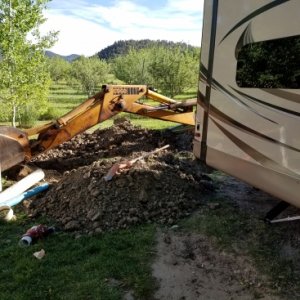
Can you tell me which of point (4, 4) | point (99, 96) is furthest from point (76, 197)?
point (4, 4)

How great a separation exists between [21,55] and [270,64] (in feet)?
37.5

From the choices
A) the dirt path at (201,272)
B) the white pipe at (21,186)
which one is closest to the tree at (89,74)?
the white pipe at (21,186)

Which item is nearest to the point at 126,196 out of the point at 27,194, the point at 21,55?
the point at 27,194

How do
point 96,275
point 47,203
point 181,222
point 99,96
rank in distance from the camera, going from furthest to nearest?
point 99,96 < point 47,203 < point 181,222 < point 96,275

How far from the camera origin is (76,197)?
6141mm

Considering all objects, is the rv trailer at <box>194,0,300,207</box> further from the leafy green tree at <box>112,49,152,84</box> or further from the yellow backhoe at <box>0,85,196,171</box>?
the leafy green tree at <box>112,49,152,84</box>

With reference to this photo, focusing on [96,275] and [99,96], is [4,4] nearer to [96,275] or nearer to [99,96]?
[99,96]

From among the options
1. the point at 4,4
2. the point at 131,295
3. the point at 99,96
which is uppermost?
the point at 4,4

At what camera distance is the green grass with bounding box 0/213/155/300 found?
160 inches

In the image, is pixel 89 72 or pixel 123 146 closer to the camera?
pixel 123 146

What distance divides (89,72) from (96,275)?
4402 cm

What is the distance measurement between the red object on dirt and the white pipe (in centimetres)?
159

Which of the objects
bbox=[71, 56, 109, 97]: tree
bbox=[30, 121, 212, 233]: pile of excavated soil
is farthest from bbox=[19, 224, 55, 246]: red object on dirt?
bbox=[71, 56, 109, 97]: tree

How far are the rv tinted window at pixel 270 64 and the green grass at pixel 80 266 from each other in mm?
2267
